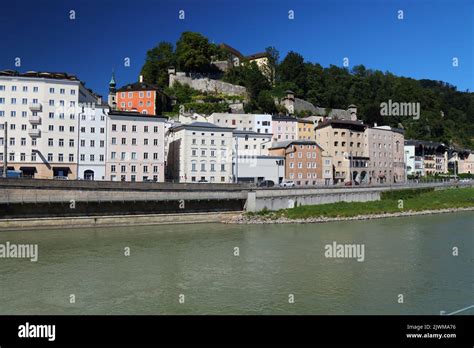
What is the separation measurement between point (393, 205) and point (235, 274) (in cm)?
3143

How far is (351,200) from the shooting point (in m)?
43.0

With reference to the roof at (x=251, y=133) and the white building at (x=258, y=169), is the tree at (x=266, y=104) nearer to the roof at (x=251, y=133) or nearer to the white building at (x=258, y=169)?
the roof at (x=251, y=133)

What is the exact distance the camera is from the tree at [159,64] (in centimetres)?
7931

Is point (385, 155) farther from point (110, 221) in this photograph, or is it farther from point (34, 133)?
point (34, 133)

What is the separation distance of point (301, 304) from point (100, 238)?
58.5 feet

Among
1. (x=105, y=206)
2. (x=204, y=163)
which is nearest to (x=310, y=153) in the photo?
(x=204, y=163)

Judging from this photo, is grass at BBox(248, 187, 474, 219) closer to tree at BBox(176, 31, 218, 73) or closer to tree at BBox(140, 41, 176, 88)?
tree at BBox(176, 31, 218, 73)

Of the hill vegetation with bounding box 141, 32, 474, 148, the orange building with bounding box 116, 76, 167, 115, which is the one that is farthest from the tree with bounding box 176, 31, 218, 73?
the orange building with bounding box 116, 76, 167, 115

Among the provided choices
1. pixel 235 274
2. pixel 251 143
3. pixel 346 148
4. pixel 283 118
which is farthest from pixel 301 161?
pixel 235 274

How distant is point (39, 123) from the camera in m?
40.2

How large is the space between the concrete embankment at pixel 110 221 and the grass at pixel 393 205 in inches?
161

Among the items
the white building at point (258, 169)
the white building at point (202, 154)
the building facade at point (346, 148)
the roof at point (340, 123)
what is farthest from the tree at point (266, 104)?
the white building at point (202, 154)

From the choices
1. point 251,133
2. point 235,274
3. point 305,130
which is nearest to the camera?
point 235,274
